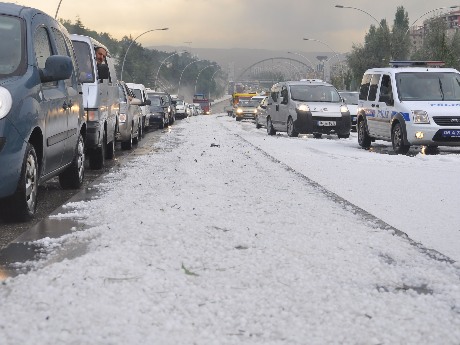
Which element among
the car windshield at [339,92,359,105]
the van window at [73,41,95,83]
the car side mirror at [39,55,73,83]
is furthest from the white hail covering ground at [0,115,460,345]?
the car windshield at [339,92,359,105]

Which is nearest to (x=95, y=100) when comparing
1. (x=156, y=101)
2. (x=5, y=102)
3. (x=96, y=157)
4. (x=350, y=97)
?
(x=96, y=157)

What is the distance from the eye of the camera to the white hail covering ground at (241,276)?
3389 mm

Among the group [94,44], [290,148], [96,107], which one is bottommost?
[290,148]

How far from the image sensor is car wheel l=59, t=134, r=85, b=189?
9409 mm

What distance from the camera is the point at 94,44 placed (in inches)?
547

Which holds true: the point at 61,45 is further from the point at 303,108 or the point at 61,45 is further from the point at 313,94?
the point at 313,94

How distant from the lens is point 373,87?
60.2 feet

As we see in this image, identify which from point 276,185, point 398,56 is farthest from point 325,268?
point 398,56

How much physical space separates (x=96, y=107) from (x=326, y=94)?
14.5 meters

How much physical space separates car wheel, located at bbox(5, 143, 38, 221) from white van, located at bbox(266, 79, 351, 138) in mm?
17277

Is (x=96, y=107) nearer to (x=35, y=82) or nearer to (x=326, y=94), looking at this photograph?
(x=35, y=82)

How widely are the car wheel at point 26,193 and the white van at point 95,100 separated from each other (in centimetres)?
427

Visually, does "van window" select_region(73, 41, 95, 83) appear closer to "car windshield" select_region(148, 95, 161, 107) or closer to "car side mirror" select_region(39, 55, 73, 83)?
"car side mirror" select_region(39, 55, 73, 83)

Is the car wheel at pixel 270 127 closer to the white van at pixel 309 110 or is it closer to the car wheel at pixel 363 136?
the white van at pixel 309 110
